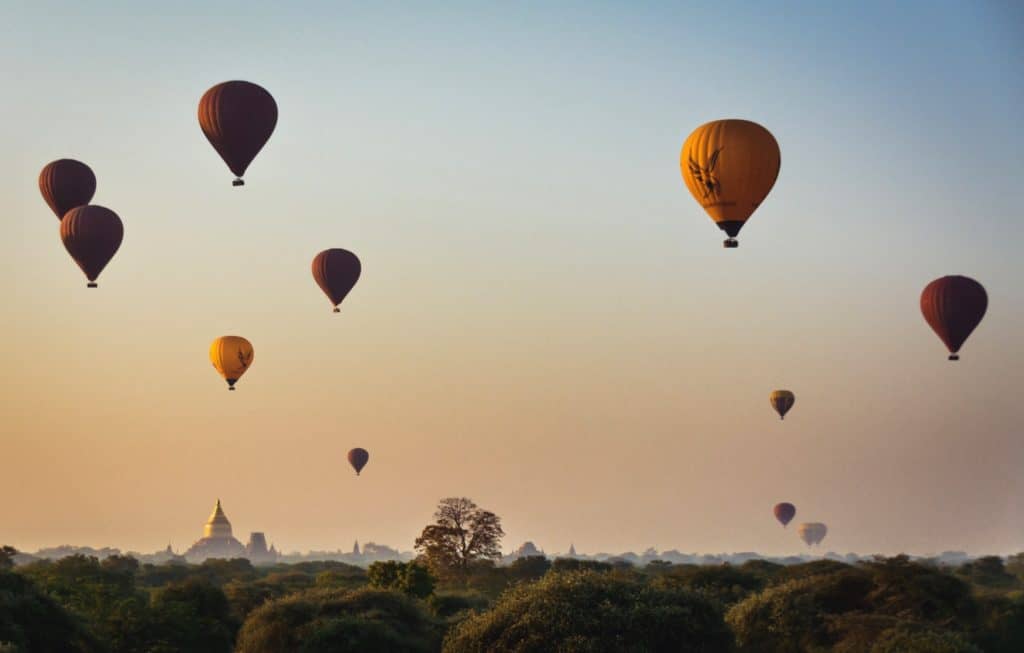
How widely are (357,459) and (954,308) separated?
266 ft

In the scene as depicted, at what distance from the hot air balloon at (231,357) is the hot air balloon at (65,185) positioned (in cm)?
1515

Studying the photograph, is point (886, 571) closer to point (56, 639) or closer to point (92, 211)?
point (56, 639)

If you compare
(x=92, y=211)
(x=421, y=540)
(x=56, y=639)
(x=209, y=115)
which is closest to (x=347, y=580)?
(x=421, y=540)

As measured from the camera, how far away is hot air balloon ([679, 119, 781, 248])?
5784 centimetres

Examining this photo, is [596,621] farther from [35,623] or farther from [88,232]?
[88,232]

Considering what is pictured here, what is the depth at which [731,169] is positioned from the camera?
57844mm

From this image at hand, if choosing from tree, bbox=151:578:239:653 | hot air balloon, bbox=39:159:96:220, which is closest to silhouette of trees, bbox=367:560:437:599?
tree, bbox=151:578:239:653

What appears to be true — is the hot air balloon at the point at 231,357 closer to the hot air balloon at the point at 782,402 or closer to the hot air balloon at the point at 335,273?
the hot air balloon at the point at 335,273

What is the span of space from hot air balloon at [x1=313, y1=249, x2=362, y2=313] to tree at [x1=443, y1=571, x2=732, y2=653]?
44069 mm

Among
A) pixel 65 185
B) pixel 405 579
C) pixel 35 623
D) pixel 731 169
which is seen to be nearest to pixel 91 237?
pixel 65 185

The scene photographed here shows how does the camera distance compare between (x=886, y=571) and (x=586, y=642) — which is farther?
(x=886, y=571)

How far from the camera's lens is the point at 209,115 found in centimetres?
6969

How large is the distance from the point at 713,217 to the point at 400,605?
72.5ft

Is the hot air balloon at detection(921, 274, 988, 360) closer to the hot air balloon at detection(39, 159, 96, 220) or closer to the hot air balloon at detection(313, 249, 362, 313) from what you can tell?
the hot air balloon at detection(313, 249, 362, 313)
